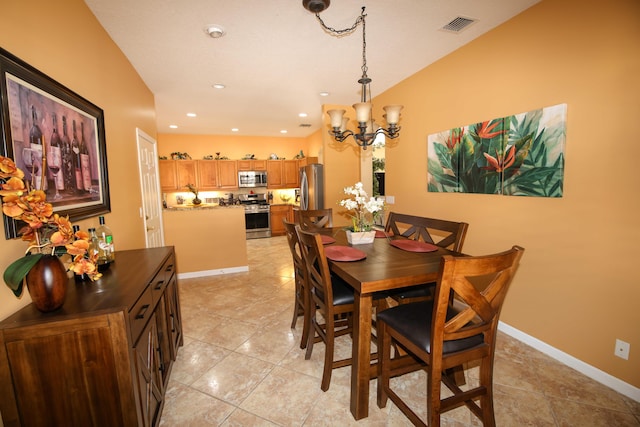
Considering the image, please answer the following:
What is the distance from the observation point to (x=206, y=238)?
13.7ft

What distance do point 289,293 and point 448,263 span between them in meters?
2.65

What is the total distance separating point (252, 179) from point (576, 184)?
6.38m

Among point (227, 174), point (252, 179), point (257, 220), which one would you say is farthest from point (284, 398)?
point (227, 174)

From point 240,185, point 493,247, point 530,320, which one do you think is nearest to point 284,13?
point 493,247

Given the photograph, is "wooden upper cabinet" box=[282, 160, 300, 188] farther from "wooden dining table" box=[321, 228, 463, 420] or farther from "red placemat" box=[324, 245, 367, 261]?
"wooden dining table" box=[321, 228, 463, 420]

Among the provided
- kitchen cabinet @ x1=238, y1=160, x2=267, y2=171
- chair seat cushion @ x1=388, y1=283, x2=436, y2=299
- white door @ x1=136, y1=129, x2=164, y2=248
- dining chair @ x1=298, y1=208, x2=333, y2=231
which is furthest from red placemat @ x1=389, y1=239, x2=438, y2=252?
kitchen cabinet @ x1=238, y1=160, x2=267, y2=171

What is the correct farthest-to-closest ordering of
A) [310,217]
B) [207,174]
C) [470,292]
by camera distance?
[207,174], [310,217], [470,292]

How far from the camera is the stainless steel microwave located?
7164 millimetres

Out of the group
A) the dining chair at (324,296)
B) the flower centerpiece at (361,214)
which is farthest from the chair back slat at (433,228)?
the dining chair at (324,296)

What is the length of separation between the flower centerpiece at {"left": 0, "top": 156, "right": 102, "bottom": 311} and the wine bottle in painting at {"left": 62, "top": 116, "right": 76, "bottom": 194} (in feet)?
1.71

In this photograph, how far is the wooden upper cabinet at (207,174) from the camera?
6898 mm

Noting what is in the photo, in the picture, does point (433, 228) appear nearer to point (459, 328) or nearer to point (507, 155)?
point (507, 155)

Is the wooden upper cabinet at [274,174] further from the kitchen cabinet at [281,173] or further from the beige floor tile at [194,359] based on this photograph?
the beige floor tile at [194,359]

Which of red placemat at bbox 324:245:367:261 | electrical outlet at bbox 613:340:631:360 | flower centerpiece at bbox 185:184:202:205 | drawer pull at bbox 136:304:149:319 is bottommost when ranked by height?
electrical outlet at bbox 613:340:631:360
